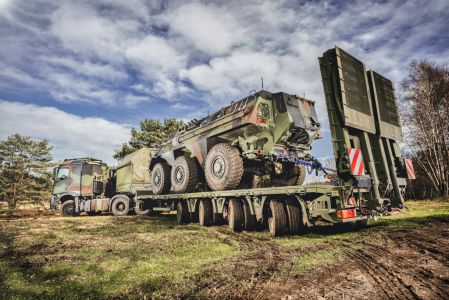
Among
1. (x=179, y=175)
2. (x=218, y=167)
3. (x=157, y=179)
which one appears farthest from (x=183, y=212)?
(x=218, y=167)

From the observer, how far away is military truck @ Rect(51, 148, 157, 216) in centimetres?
1565

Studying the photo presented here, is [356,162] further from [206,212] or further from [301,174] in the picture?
[206,212]

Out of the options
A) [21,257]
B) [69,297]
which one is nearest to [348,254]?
[69,297]

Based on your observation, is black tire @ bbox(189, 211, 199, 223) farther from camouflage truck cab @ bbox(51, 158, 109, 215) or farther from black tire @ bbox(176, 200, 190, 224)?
camouflage truck cab @ bbox(51, 158, 109, 215)

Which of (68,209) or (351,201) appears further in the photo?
(68,209)

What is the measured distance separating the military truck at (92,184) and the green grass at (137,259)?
27.5 feet

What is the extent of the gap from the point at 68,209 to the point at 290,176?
1456cm

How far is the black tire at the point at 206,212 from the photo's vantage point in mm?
9094

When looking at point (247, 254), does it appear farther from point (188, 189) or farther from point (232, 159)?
point (188, 189)

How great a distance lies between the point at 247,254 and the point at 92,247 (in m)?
3.30

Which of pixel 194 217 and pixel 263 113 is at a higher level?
pixel 263 113

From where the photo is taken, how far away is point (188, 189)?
1004 cm

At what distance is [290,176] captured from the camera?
30.0 ft

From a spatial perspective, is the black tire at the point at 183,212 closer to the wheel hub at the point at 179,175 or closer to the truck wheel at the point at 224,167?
the wheel hub at the point at 179,175
